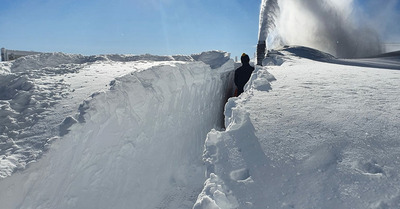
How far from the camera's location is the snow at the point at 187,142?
8.11ft

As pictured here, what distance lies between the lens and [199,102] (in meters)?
7.05

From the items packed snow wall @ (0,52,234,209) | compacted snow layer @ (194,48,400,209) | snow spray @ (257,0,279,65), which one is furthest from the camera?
snow spray @ (257,0,279,65)

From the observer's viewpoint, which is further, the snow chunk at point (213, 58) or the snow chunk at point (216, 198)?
the snow chunk at point (213, 58)

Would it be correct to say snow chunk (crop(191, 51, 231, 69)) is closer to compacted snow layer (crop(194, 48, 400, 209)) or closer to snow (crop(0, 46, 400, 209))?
snow (crop(0, 46, 400, 209))

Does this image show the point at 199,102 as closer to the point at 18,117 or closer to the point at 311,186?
the point at 18,117

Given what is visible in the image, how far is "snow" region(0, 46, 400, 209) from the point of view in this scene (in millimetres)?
2473

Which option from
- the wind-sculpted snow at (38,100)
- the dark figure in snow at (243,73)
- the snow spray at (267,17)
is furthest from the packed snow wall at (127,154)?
the snow spray at (267,17)

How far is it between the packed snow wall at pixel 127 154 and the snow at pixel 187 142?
2cm

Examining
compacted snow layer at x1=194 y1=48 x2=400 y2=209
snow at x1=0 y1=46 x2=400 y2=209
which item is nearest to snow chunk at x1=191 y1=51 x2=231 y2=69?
snow at x1=0 y1=46 x2=400 y2=209

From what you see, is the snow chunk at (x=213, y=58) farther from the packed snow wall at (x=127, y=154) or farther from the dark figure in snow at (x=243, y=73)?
the packed snow wall at (x=127, y=154)

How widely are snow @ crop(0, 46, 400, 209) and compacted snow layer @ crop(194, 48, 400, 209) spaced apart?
11 mm

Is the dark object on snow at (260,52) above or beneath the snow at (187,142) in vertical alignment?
above

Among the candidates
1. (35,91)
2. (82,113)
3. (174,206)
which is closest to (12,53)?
(35,91)

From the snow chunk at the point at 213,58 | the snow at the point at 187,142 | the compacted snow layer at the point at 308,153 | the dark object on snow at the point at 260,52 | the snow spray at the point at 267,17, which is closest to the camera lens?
the compacted snow layer at the point at 308,153
